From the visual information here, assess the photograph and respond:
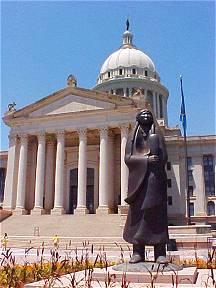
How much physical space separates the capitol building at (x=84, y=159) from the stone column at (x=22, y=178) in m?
0.12

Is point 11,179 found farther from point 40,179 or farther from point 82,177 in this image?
point 82,177

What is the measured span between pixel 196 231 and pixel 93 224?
36.1 ft

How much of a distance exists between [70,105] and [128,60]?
34.5 metres

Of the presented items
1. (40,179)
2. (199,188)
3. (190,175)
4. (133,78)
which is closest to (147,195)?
(40,179)

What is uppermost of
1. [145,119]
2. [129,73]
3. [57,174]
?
[129,73]

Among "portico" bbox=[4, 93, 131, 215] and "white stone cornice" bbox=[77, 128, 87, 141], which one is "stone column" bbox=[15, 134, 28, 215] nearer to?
"portico" bbox=[4, 93, 131, 215]

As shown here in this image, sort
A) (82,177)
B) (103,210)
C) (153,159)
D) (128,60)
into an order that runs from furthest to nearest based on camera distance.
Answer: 1. (128,60)
2. (82,177)
3. (103,210)
4. (153,159)

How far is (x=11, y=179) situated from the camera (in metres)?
47.1

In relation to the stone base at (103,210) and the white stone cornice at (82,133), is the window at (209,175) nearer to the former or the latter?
the stone base at (103,210)

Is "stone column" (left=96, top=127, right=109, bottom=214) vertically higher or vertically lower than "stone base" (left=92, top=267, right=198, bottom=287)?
higher

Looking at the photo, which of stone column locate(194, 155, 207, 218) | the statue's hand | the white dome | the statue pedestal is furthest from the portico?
the statue pedestal

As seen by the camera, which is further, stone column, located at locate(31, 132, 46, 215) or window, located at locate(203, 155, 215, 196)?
window, located at locate(203, 155, 215, 196)

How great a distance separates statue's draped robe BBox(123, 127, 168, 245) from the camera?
922cm

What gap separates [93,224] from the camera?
36938mm
